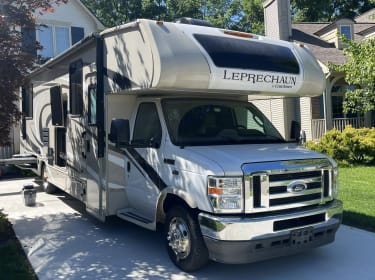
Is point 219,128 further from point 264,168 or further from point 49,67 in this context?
point 49,67

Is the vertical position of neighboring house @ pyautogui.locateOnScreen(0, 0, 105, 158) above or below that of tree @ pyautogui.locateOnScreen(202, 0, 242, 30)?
below

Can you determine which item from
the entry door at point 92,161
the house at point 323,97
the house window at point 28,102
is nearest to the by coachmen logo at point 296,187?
the entry door at point 92,161

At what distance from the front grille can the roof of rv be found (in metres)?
1.24

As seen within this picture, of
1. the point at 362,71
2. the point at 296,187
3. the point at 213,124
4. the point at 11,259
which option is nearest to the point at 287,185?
the point at 296,187

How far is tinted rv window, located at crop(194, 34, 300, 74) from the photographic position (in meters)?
5.38

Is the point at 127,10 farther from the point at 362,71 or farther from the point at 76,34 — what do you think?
the point at 362,71

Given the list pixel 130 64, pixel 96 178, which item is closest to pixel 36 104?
pixel 96 178

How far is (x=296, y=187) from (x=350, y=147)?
9747 millimetres

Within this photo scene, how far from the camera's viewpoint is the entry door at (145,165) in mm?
5680

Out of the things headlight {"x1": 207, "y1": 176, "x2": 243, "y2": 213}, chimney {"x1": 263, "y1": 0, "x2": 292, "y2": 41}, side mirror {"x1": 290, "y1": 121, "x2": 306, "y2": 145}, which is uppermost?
chimney {"x1": 263, "y1": 0, "x2": 292, "y2": 41}

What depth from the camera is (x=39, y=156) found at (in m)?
10.1

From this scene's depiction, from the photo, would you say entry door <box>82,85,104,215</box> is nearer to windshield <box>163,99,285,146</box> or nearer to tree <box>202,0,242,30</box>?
windshield <box>163,99,285,146</box>

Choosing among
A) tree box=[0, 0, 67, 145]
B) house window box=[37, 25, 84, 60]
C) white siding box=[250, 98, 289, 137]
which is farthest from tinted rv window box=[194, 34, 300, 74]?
house window box=[37, 25, 84, 60]

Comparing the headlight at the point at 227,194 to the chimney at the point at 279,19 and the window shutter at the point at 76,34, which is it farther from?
the window shutter at the point at 76,34
